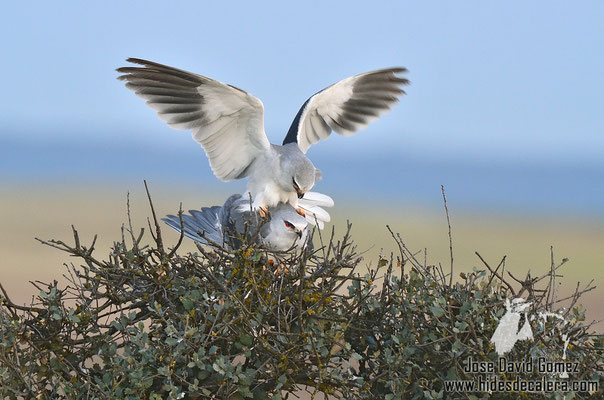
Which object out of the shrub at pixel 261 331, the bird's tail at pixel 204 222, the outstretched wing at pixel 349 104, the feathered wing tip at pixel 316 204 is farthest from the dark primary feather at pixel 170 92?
the shrub at pixel 261 331

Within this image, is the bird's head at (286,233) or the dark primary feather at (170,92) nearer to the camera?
the bird's head at (286,233)

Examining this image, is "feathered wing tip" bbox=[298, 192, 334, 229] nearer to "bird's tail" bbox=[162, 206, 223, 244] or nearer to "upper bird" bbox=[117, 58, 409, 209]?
"upper bird" bbox=[117, 58, 409, 209]

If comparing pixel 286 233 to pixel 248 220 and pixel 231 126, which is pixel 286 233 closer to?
pixel 248 220

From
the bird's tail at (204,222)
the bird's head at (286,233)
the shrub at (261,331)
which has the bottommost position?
the shrub at (261,331)

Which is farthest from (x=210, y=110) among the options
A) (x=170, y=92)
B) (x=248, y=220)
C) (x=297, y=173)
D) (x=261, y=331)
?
(x=261, y=331)

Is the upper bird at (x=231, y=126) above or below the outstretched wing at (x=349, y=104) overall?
below

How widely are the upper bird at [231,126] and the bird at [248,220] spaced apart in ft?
0.51

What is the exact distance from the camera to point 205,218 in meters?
4.44

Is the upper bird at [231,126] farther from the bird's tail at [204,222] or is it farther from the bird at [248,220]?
the bird's tail at [204,222]

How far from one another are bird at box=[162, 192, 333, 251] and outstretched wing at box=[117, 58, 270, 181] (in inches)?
13.1

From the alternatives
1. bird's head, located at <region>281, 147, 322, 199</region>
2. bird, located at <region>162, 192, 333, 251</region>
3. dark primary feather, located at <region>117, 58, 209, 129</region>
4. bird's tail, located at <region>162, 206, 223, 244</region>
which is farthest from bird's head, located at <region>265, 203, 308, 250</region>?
dark primary feather, located at <region>117, 58, 209, 129</region>

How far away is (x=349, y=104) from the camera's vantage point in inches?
201

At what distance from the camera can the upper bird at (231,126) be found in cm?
428

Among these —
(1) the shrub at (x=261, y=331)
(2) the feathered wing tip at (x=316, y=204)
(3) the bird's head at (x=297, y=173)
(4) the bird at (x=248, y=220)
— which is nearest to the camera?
(1) the shrub at (x=261, y=331)
